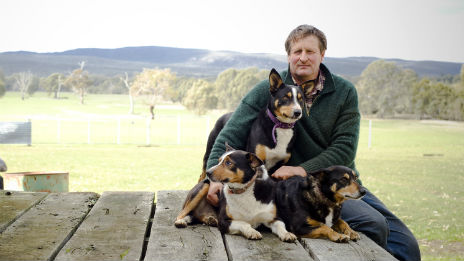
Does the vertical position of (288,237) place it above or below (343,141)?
below

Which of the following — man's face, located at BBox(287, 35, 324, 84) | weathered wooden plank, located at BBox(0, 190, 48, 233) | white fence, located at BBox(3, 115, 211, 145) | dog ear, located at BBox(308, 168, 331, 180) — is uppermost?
man's face, located at BBox(287, 35, 324, 84)

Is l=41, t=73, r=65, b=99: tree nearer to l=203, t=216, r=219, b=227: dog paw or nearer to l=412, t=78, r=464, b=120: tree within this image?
l=412, t=78, r=464, b=120: tree

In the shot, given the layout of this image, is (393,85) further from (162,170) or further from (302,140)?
(302,140)

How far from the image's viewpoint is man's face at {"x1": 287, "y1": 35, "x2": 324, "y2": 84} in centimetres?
332

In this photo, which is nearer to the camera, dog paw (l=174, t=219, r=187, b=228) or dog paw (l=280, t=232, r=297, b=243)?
dog paw (l=280, t=232, r=297, b=243)

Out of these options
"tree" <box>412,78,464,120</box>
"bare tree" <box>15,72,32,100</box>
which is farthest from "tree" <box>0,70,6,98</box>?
"tree" <box>412,78,464,120</box>

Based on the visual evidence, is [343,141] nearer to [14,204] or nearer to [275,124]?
[275,124]

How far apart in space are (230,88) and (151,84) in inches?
390

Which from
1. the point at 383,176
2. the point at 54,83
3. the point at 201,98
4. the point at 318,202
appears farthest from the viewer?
the point at 54,83

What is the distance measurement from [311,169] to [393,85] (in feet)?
153

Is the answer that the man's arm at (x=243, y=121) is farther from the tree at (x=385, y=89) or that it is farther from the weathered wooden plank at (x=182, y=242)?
the tree at (x=385, y=89)

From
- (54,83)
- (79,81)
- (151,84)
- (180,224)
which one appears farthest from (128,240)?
(79,81)

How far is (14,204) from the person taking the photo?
11.4 feet

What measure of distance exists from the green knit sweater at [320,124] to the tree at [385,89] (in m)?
40.4
